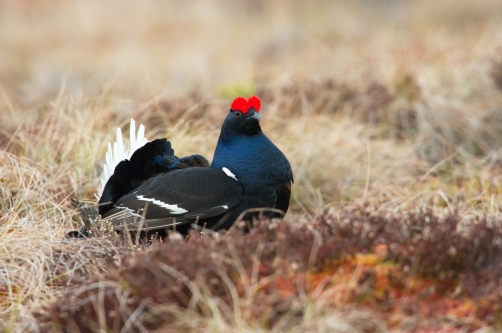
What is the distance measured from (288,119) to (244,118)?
2475 millimetres

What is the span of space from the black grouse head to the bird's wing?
0.31m

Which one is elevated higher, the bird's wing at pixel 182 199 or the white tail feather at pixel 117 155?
the white tail feather at pixel 117 155

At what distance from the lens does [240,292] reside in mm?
2645

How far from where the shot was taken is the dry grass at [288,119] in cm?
336

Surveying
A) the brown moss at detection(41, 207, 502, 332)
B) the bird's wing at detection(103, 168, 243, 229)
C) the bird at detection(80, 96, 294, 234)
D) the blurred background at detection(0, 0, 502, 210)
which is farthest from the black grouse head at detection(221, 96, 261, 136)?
the brown moss at detection(41, 207, 502, 332)

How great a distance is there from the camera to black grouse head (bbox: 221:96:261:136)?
4.17m

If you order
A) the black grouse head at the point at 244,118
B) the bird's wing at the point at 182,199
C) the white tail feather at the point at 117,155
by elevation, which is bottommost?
the bird's wing at the point at 182,199

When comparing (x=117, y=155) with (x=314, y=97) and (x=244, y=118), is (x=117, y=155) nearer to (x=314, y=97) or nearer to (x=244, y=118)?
(x=244, y=118)

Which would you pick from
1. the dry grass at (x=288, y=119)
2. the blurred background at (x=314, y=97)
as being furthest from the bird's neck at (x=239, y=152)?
the blurred background at (x=314, y=97)

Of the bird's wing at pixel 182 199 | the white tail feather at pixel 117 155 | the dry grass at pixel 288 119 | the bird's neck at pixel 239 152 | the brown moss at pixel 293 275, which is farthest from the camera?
the white tail feather at pixel 117 155

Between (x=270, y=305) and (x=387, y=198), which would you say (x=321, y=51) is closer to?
(x=387, y=198)

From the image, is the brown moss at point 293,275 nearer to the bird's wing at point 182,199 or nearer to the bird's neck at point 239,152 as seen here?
the bird's wing at point 182,199

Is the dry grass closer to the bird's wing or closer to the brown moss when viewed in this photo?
the brown moss

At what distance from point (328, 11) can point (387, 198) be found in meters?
9.91
